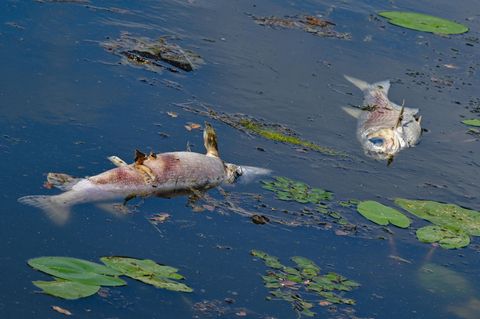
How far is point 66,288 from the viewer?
548cm

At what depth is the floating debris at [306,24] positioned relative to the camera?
37.0ft

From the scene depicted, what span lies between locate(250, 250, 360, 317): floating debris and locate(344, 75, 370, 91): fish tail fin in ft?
12.3

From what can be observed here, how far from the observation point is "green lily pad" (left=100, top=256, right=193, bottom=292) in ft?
19.0

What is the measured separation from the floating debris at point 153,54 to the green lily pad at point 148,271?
3464 millimetres

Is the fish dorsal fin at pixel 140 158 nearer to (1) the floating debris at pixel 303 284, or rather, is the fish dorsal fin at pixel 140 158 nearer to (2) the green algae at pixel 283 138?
(1) the floating debris at pixel 303 284

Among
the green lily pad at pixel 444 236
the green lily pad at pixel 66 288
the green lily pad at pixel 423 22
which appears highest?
the green lily pad at pixel 423 22

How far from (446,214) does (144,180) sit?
226cm

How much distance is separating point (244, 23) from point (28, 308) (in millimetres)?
6193

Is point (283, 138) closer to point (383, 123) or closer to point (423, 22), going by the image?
point (383, 123)

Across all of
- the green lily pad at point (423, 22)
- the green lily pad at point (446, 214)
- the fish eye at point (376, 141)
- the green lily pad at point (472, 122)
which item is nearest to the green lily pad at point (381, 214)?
the green lily pad at point (446, 214)

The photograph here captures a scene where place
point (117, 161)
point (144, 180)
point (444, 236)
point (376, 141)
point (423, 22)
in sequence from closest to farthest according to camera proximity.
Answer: point (144, 180) → point (117, 161) → point (444, 236) → point (376, 141) → point (423, 22)

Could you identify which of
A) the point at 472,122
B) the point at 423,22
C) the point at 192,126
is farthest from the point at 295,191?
the point at 423,22

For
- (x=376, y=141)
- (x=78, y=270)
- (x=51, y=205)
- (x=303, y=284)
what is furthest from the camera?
(x=376, y=141)

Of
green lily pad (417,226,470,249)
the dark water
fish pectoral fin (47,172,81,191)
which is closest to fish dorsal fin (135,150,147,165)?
the dark water
